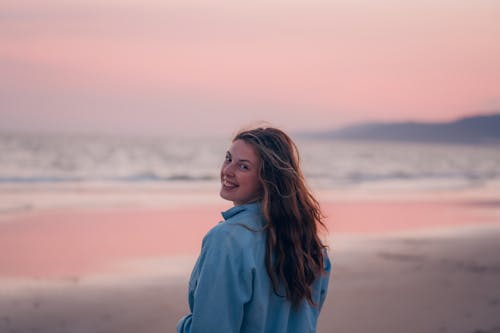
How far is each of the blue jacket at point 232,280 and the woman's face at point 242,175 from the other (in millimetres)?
106

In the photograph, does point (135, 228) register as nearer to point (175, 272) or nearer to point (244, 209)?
point (175, 272)

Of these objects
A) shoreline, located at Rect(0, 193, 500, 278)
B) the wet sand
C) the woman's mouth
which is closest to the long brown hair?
the woman's mouth

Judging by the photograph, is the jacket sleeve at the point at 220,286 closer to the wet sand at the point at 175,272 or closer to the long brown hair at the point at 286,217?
the long brown hair at the point at 286,217

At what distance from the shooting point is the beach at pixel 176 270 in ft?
19.3

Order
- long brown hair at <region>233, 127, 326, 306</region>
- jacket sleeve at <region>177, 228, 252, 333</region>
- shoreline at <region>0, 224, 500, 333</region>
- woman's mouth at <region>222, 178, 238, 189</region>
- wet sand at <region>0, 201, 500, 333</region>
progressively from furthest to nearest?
1. wet sand at <region>0, 201, 500, 333</region>
2. shoreline at <region>0, 224, 500, 333</region>
3. woman's mouth at <region>222, 178, 238, 189</region>
4. long brown hair at <region>233, 127, 326, 306</region>
5. jacket sleeve at <region>177, 228, 252, 333</region>

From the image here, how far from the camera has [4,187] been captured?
755 inches

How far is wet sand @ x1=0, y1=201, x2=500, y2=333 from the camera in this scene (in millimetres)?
5859

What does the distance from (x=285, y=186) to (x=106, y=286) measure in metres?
5.13

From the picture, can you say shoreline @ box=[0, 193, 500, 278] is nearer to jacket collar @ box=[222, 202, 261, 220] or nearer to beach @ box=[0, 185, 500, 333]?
beach @ box=[0, 185, 500, 333]

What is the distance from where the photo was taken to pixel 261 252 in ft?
6.81

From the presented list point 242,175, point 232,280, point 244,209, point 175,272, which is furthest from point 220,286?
point 175,272

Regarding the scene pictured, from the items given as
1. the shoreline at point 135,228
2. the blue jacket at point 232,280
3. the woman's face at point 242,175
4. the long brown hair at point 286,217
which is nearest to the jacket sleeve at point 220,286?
the blue jacket at point 232,280

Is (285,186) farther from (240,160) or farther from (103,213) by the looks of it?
(103,213)

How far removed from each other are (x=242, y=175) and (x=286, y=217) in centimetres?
21
